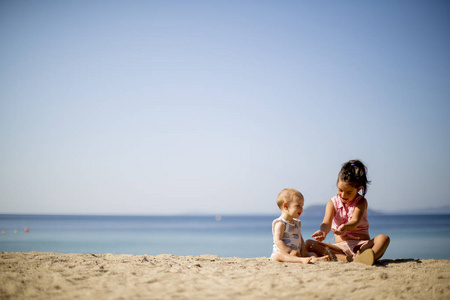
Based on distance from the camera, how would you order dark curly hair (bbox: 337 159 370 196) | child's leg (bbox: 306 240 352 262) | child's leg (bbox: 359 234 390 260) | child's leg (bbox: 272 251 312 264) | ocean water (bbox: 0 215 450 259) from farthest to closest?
1. ocean water (bbox: 0 215 450 259)
2. child's leg (bbox: 306 240 352 262)
3. dark curly hair (bbox: 337 159 370 196)
4. child's leg (bbox: 359 234 390 260)
5. child's leg (bbox: 272 251 312 264)

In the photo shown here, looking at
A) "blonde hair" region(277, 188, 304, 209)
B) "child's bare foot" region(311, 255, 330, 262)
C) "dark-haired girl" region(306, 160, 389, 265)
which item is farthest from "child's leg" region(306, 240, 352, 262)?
"blonde hair" region(277, 188, 304, 209)

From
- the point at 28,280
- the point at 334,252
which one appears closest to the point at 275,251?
the point at 334,252

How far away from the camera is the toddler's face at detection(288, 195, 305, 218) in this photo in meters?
4.65

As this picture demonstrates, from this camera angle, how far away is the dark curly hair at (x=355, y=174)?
15.7 ft

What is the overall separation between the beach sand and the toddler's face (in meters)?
0.69

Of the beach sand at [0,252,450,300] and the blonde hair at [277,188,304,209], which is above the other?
the blonde hair at [277,188,304,209]

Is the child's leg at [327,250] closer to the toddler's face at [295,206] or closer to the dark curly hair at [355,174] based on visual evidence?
the toddler's face at [295,206]

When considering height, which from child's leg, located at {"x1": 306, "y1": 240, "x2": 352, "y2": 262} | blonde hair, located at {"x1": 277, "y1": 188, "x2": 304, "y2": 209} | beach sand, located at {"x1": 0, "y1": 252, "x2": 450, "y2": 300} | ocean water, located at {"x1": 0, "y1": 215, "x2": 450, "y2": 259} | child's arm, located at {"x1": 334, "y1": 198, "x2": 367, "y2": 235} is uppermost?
blonde hair, located at {"x1": 277, "y1": 188, "x2": 304, "y2": 209}

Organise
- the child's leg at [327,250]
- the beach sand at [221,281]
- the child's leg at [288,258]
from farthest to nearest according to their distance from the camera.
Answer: the child's leg at [327,250] < the child's leg at [288,258] < the beach sand at [221,281]

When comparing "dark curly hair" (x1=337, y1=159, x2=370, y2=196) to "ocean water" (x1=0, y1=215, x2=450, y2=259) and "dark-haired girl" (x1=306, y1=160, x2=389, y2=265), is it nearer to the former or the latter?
"dark-haired girl" (x1=306, y1=160, x2=389, y2=265)

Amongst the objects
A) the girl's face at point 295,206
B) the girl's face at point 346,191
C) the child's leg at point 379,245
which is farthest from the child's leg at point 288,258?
the girl's face at point 346,191

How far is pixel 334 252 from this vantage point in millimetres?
4957

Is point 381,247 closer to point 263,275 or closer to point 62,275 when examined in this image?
point 263,275

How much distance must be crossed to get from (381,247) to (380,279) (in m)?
0.99
